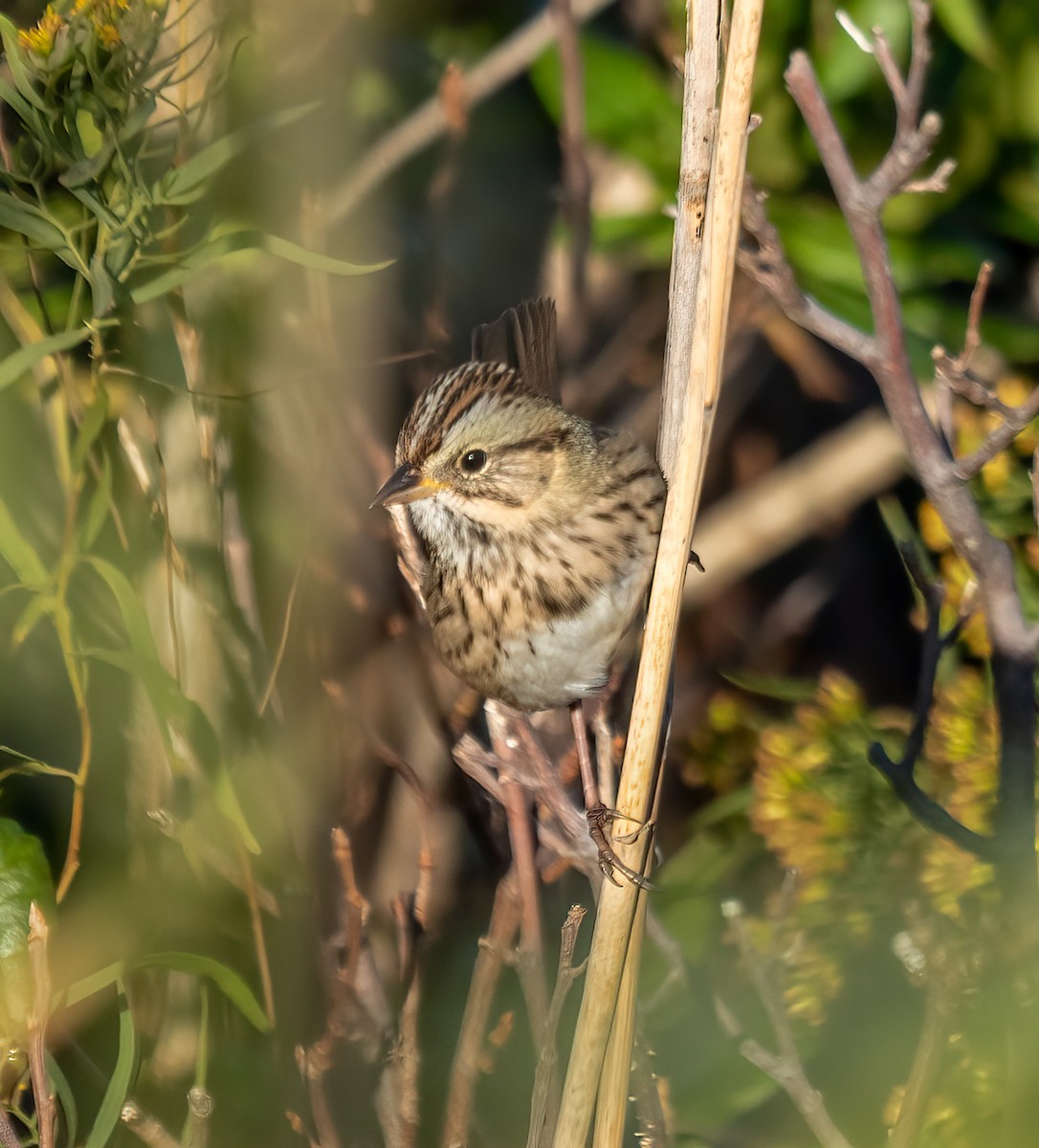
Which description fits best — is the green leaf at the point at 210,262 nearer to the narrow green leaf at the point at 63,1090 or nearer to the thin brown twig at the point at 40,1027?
the thin brown twig at the point at 40,1027

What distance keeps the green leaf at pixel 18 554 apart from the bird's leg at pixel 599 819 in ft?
1.91

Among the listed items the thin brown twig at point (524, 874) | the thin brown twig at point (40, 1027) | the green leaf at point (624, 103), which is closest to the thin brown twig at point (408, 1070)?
the thin brown twig at point (524, 874)

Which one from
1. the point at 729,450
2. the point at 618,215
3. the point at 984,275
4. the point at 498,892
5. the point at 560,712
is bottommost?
the point at 498,892

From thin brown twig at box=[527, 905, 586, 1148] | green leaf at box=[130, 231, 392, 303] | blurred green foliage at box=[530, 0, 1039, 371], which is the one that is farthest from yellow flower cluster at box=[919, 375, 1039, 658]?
green leaf at box=[130, 231, 392, 303]

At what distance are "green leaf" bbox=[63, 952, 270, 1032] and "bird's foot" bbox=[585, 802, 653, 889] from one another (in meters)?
0.41

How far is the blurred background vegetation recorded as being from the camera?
4.29 ft

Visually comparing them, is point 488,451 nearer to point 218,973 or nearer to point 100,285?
point 100,285

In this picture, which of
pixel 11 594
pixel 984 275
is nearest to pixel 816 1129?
pixel 984 275

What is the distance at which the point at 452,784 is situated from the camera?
1806 millimetres

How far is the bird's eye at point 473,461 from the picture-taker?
1504mm

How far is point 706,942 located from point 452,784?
427 mm

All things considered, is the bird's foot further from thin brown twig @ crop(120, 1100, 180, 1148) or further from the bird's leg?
thin brown twig @ crop(120, 1100, 180, 1148)

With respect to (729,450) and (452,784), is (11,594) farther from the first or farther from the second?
(729,450)

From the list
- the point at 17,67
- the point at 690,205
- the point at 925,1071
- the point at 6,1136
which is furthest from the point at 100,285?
the point at 925,1071
